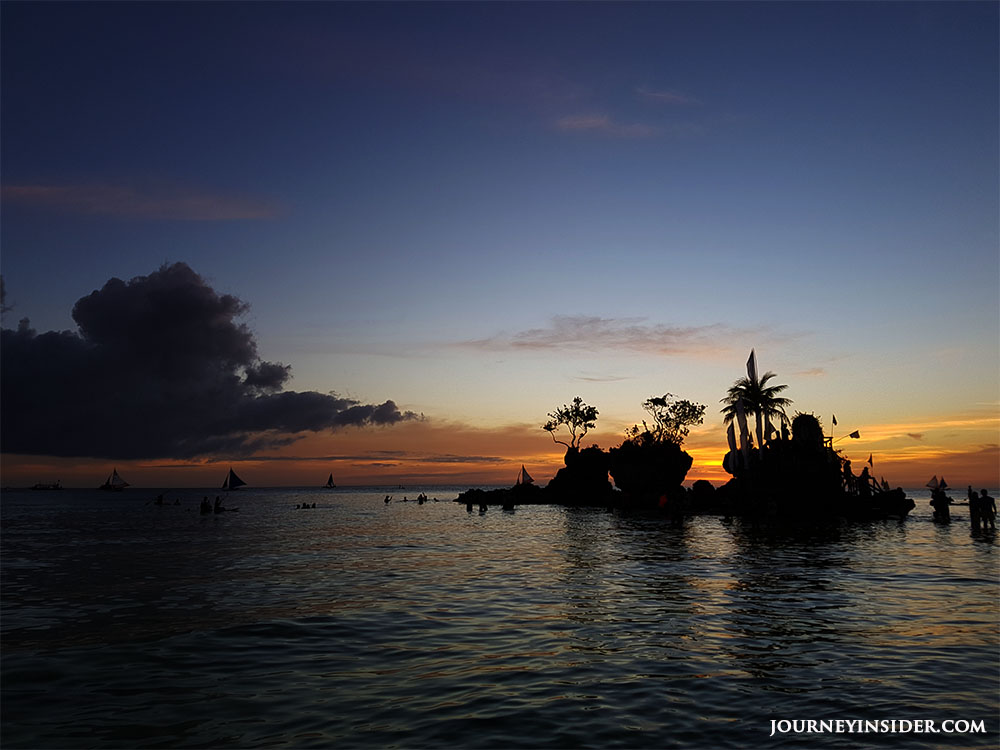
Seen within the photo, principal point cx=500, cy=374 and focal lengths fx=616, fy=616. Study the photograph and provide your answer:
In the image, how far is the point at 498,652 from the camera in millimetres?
16219

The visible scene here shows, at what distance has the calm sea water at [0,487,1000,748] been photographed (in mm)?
11320

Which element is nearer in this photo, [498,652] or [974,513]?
[498,652]

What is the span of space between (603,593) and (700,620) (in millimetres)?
5751

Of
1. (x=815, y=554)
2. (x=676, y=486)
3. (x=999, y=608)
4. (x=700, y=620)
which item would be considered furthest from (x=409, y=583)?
(x=676, y=486)

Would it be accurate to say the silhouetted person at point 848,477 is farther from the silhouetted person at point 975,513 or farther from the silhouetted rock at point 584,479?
the silhouetted rock at point 584,479

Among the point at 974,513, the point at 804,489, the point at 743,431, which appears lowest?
the point at 974,513

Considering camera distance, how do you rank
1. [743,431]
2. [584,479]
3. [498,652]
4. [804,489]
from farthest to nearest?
[584,479] → [804,489] → [743,431] → [498,652]

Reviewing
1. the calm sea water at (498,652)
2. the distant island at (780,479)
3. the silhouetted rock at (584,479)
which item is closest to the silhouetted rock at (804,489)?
the distant island at (780,479)

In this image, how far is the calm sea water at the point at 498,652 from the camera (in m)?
11.3

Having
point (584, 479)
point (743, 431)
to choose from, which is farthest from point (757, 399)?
point (584, 479)

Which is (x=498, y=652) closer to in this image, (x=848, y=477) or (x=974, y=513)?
(x=974, y=513)

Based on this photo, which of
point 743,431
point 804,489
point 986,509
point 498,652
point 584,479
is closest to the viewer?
point 498,652

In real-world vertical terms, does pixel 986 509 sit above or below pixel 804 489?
below

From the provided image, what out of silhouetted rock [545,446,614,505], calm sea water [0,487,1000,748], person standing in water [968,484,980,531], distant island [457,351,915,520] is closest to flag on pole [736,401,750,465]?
distant island [457,351,915,520]
